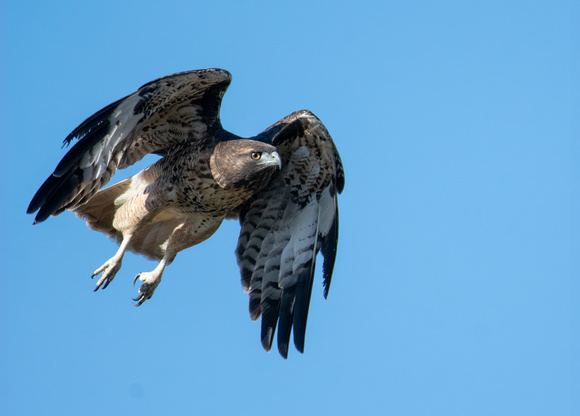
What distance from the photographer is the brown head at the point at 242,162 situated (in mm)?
8891

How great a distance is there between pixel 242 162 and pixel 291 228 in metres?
1.36

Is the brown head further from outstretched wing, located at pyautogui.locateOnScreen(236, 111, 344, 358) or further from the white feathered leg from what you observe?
the white feathered leg

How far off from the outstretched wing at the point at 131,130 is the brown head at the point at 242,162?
1.49ft

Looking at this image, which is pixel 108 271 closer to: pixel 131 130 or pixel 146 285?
pixel 146 285

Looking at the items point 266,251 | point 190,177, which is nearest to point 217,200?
point 190,177

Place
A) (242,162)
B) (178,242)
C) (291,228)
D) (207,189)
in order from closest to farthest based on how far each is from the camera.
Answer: (242,162)
(207,189)
(178,242)
(291,228)

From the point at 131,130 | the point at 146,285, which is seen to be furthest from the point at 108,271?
the point at 131,130

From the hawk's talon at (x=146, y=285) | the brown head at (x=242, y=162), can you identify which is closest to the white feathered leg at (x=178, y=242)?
the hawk's talon at (x=146, y=285)

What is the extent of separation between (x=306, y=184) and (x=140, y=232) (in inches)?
72.9

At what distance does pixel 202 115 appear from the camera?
9.25m

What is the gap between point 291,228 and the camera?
10.0 m

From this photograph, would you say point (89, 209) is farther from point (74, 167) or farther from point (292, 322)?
point (292, 322)

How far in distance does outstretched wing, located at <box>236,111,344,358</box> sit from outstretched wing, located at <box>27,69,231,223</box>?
2.37 feet

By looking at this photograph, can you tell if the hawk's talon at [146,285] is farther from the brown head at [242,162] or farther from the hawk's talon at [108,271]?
the brown head at [242,162]
